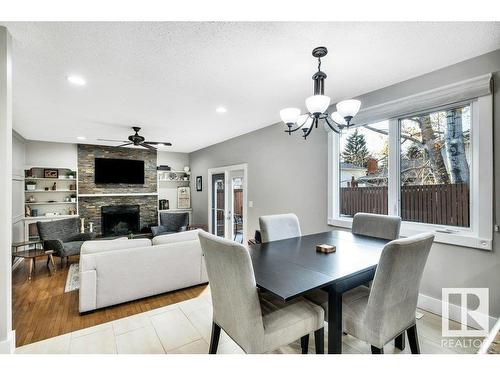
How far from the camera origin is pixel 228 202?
5.63m

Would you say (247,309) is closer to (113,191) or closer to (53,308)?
(53,308)

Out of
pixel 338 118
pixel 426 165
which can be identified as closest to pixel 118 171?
pixel 338 118

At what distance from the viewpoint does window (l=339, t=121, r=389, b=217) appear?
116 inches

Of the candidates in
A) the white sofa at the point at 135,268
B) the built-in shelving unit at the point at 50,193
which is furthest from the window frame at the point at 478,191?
the built-in shelving unit at the point at 50,193

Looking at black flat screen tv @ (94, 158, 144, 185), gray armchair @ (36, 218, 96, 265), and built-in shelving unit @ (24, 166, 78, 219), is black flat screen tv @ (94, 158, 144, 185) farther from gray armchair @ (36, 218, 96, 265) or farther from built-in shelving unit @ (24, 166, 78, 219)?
gray armchair @ (36, 218, 96, 265)

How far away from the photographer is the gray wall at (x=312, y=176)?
6.83ft

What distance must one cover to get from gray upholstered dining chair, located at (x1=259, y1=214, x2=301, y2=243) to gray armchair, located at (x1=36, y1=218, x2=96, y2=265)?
3515mm

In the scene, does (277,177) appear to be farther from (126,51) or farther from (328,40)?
(126,51)

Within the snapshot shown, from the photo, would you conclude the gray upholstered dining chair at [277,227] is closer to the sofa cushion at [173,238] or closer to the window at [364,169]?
the window at [364,169]

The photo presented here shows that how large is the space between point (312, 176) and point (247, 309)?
2.63m

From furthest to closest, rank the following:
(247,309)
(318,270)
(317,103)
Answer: (317,103) < (318,270) < (247,309)

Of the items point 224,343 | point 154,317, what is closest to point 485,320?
point 224,343

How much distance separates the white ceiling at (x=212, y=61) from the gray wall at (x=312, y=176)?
5.4 inches

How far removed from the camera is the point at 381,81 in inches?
102
